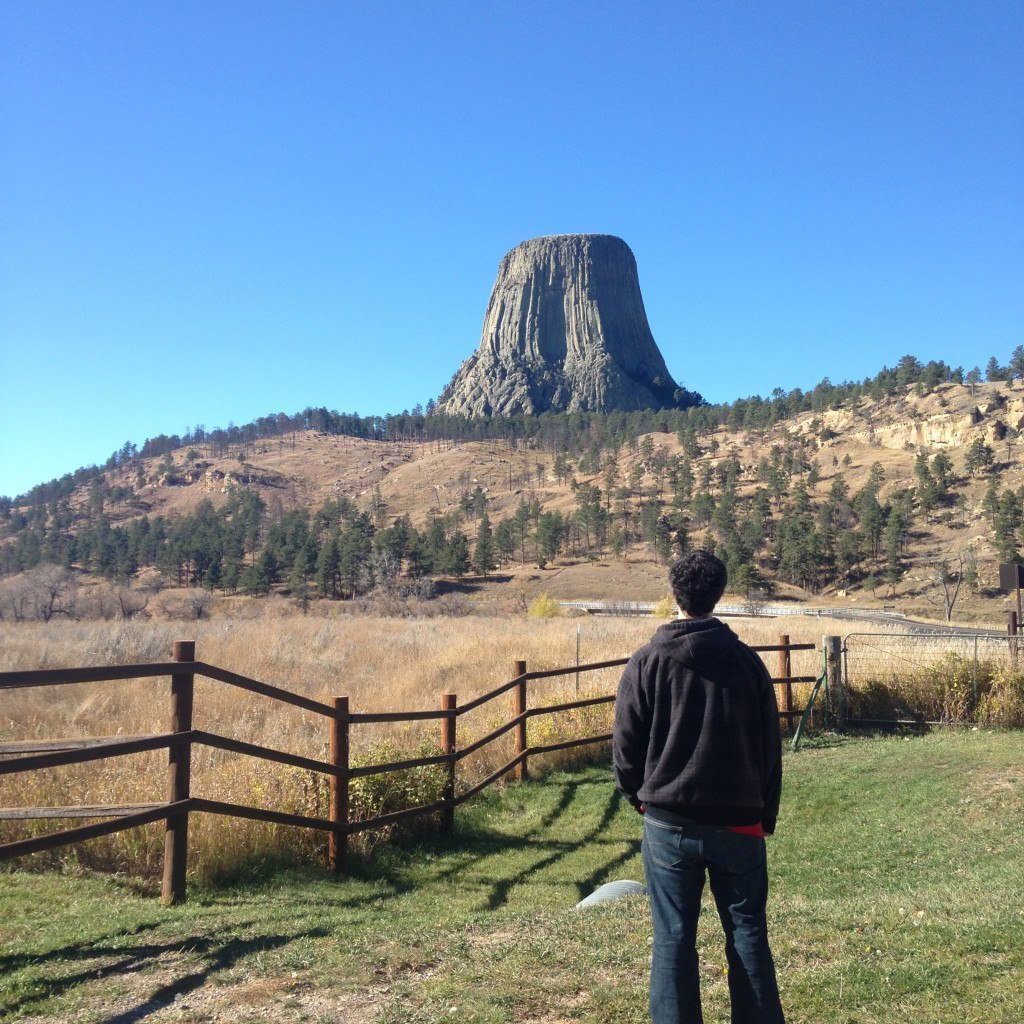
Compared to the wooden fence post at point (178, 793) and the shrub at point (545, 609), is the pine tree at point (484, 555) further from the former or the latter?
the wooden fence post at point (178, 793)

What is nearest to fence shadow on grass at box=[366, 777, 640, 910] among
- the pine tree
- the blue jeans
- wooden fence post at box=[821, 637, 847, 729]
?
the blue jeans

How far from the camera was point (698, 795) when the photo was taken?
3146 mm

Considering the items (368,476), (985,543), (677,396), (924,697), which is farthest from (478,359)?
(924,697)

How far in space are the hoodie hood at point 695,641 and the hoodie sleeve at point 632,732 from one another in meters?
0.14

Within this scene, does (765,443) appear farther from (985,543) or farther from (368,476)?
(368,476)

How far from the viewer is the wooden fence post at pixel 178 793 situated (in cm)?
545

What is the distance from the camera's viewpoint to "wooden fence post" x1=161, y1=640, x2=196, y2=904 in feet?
17.9

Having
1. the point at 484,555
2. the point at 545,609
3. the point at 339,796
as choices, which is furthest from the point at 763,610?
the point at 339,796

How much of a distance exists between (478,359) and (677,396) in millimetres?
43425

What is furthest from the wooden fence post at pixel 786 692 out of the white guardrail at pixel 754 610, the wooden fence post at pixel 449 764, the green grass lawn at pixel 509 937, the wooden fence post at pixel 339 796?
the white guardrail at pixel 754 610

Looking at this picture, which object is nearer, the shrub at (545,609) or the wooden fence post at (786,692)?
the wooden fence post at (786,692)

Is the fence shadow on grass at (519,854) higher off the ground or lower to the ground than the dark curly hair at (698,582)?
lower

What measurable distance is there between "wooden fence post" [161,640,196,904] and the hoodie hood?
3327mm

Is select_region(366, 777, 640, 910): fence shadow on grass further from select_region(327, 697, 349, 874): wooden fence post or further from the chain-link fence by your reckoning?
the chain-link fence
